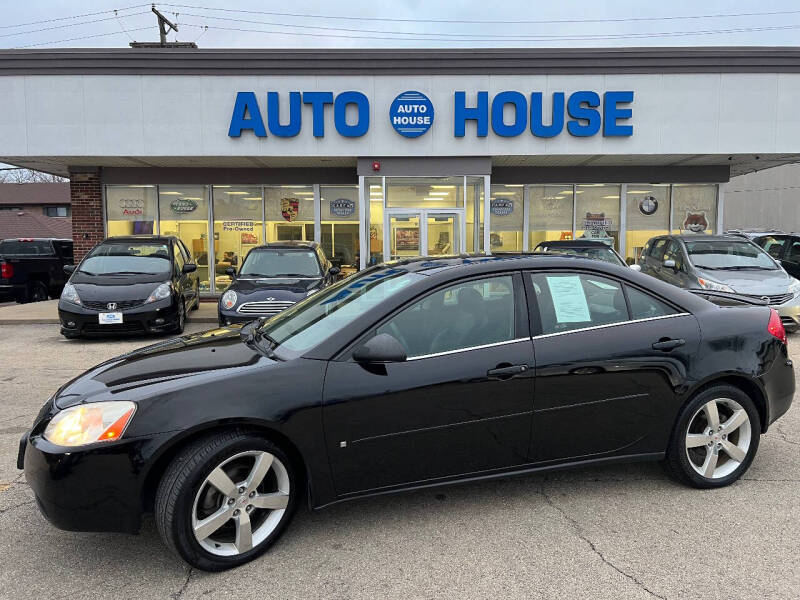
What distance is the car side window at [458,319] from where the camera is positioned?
320 cm

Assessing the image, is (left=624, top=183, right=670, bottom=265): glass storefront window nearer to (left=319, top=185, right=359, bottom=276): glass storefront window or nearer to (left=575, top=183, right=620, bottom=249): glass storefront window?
(left=575, top=183, right=620, bottom=249): glass storefront window

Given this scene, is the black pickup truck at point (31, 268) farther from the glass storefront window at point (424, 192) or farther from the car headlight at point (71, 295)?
the glass storefront window at point (424, 192)

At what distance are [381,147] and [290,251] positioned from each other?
3966 millimetres

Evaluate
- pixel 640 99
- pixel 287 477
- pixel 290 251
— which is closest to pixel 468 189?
pixel 640 99

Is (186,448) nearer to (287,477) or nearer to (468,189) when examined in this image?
(287,477)

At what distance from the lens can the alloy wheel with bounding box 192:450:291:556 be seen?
2.80m

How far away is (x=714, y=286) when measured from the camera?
30.9ft

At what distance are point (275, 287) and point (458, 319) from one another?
6413 millimetres

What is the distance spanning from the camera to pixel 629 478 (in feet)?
12.6

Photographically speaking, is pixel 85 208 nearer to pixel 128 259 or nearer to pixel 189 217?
pixel 189 217

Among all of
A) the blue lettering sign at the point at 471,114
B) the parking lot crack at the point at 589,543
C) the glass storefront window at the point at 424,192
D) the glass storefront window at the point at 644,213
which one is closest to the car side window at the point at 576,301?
the parking lot crack at the point at 589,543

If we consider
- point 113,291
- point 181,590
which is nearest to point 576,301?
point 181,590

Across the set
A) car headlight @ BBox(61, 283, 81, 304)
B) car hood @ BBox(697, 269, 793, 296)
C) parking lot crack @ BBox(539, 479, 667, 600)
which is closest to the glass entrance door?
car hood @ BBox(697, 269, 793, 296)

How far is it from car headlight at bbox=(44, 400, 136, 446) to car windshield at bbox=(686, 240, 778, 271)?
973 centimetres
